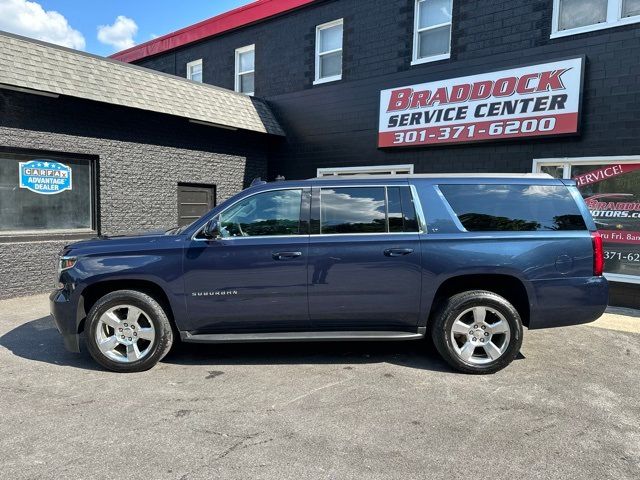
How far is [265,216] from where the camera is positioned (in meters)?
4.55

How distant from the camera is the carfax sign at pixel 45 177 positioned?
7836mm

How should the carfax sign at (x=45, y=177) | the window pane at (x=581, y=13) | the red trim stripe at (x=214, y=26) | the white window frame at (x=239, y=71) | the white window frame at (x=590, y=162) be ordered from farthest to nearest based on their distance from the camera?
1. the white window frame at (x=239, y=71)
2. the red trim stripe at (x=214, y=26)
3. the carfax sign at (x=45, y=177)
4. the window pane at (x=581, y=13)
5. the white window frame at (x=590, y=162)

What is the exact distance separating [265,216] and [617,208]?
19.7 feet

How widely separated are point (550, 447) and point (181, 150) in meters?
8.89

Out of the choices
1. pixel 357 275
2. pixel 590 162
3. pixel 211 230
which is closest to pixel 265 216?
pixel 211 230

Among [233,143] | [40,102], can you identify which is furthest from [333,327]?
[233,143]

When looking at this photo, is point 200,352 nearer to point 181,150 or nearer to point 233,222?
point 233,222

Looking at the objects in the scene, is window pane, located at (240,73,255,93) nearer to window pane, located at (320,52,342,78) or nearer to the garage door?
window pane, located at (320,52,342,78)

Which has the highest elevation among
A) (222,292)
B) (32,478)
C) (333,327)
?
(222,292)

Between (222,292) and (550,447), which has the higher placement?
(222,292)

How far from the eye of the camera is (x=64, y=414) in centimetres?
358

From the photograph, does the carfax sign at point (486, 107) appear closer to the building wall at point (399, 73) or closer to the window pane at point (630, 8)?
the building wall at point (399, 73)

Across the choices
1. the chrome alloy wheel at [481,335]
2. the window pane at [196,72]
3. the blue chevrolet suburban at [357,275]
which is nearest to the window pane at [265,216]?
the blue chevrolet suburban at [357,275]

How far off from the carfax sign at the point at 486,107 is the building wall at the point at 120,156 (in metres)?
3.88
